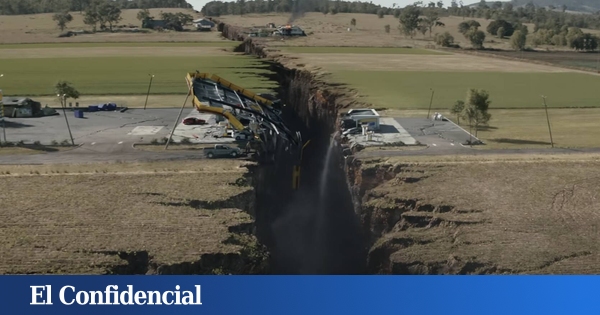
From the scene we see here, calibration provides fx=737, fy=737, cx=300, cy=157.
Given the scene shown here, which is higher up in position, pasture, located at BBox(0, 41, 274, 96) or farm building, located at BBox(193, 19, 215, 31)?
farm building, located at BBox(193, 19, 215, 31)

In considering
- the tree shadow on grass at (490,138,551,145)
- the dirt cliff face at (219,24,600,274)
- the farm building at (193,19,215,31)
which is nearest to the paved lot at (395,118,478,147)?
the tree shadow on grass at (490,138,551,145)

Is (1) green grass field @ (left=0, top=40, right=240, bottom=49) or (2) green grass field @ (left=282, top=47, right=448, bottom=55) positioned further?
(1) green grass field @ (left=0, top=40, right=240, bottom=49)

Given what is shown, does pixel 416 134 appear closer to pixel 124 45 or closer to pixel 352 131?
pixel 352 131

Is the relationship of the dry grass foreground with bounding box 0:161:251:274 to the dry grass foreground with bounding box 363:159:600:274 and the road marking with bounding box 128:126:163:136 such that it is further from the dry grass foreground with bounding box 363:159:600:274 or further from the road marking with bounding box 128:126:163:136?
the road marking with bounding box 128:126:163:136

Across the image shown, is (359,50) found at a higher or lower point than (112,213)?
higher

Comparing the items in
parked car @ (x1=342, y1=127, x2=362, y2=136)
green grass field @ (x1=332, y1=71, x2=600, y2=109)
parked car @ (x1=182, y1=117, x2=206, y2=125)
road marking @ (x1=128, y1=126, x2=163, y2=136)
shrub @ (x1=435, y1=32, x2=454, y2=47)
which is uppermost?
shrub @ (x1=435, y1=32, x2=454, y2=47)

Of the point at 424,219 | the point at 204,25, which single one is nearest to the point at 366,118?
the point at 424,219

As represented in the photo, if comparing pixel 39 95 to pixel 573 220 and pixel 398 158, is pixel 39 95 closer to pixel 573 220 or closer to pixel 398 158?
pixel 398 158
